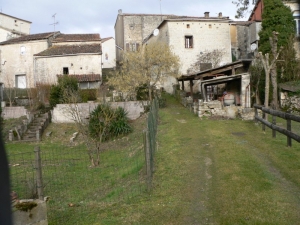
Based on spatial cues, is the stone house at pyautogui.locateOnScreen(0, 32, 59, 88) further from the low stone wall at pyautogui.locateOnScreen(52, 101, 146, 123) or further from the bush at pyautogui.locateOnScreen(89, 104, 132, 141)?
the bush at pyautogui.locateOnScreen(89, 104, 132, 141)

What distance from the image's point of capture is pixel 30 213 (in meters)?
5.08

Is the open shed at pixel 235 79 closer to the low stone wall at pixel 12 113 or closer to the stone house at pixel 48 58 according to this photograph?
the low stone wall at pixel 12 113

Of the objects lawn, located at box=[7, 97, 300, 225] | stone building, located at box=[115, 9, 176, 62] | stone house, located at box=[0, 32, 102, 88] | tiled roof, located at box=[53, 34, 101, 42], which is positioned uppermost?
stone building, located at box=[115, 9, 176, 62]

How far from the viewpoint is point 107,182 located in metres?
9.76

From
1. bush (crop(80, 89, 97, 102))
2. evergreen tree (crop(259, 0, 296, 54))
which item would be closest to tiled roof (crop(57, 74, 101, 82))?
bush (crop(80, 89, 97, 102))

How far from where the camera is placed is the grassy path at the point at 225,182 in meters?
5.20

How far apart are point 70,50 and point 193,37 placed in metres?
12.6

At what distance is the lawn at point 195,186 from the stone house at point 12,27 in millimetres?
36496

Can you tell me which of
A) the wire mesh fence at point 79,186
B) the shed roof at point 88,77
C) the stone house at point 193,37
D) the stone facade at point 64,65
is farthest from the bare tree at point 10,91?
the wire mesh fence at point 79,186

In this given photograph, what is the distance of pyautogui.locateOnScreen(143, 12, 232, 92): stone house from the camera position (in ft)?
108

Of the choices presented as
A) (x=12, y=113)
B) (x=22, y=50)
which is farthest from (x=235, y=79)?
(x=22, y=50)

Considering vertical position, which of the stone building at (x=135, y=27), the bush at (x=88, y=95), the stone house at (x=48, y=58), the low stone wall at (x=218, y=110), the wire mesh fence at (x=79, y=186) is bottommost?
the wire mesh fence at (x=79, y=186)

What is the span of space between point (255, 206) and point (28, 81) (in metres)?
36.2

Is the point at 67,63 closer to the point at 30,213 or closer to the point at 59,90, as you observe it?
the point at 59,90
